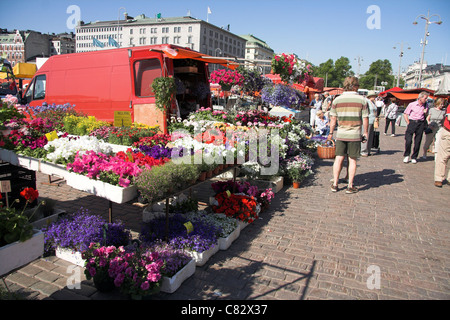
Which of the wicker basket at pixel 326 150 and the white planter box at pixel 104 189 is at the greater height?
the white planter box at pixel 104 189

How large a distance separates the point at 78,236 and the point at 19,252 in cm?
125

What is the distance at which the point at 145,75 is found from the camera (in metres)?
7.55

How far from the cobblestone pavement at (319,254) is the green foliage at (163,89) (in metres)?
2.21

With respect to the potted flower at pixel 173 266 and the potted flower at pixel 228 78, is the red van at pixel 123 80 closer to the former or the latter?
the potted flower at pixel 228 78

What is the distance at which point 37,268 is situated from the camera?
349 centimetres

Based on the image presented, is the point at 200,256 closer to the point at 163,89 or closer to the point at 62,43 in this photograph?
the point at 163,89

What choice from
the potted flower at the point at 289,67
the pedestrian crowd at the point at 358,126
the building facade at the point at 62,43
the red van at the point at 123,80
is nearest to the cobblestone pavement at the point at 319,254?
the pedestrian crowd at the point at 358,126

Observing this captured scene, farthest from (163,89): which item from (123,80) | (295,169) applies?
(295,169)

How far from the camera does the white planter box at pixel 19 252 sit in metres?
2.29

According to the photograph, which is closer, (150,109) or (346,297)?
(346,297)
